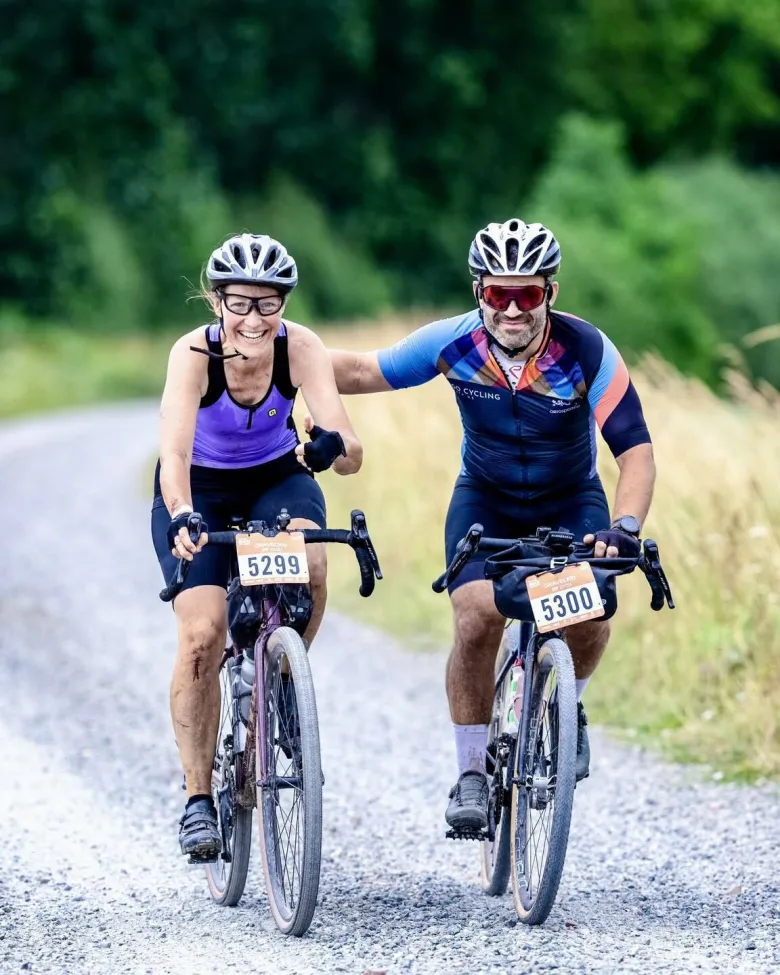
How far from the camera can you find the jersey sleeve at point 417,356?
5602 mm

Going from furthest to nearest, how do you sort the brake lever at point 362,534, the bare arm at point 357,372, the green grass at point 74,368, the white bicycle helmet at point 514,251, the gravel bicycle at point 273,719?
the green grass at point 74,368 → the bare arm at point 357,372 → the white bicycle helmet at point 514,251 → the brake lever at point 362,534 → the gravel bicycle at point 273,719

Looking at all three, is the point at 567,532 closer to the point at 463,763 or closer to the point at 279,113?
the point at 463,763

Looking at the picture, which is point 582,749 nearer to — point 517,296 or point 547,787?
point 547,787

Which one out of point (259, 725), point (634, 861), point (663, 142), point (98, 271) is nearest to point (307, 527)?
point (259, 725)

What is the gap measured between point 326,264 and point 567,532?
42245mm

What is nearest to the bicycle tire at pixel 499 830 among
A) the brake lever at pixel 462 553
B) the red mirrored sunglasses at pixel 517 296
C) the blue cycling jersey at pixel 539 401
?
the brake lever at pixel 462 553

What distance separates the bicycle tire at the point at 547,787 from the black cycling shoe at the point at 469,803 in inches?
6.5

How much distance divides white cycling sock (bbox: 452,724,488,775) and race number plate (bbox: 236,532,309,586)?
0.86 meters

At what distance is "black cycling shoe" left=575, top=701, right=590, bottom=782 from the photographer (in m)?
5.10

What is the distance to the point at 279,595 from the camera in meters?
5.36

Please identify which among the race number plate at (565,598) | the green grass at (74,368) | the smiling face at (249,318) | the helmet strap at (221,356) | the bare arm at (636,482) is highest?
the green grass at (74,368)

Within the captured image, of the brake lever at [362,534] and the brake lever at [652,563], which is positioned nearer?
the brake lever at [652,563]

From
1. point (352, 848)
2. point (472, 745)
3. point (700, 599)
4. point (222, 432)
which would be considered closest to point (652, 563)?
point (472, 745)

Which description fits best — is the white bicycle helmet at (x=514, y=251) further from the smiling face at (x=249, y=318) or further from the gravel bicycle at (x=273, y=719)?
the gravel bicycle at (x=273, y=719)
